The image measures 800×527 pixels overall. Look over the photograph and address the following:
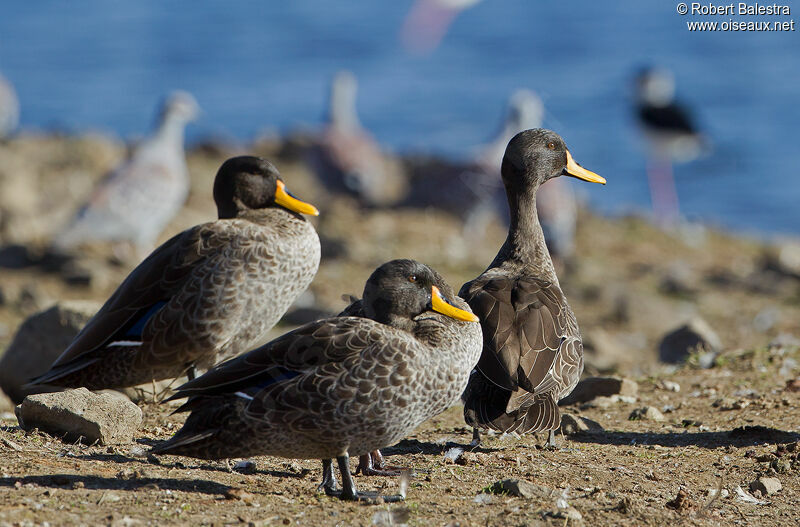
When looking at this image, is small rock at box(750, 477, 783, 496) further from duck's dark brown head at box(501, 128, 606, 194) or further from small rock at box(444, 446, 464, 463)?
duck's dark brown head at box(501, 128, 606, 194)

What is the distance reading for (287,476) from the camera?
476 centimetres

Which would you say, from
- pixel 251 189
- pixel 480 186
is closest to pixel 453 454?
pixel 251 189

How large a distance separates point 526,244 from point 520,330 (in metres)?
1.25

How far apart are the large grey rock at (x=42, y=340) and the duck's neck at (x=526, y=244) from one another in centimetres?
255

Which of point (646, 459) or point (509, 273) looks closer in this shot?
point (646, 459)

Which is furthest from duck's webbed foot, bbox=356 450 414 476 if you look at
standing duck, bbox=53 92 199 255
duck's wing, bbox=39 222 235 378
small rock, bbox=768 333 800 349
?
standing duck, bbox=53 92 199 255

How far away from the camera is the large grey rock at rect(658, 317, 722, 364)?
7887 mm

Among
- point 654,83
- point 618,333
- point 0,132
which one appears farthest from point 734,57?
point 618,333

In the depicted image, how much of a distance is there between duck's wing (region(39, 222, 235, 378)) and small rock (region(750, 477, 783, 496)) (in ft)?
8.55

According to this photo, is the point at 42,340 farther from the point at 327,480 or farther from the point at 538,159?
the point at 538,159

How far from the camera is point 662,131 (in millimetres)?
18125

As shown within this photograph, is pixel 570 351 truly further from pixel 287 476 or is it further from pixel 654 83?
pixel 654 83

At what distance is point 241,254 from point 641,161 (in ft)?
55.4

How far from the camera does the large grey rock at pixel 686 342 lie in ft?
25.9
